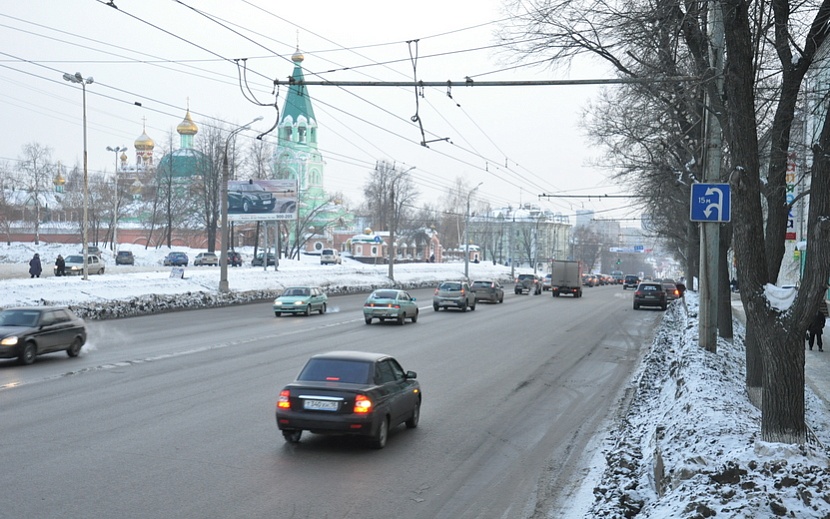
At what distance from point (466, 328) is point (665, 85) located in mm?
17303

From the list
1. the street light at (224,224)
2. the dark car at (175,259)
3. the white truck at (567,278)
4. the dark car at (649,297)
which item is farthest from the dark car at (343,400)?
the dark car at (175,259)

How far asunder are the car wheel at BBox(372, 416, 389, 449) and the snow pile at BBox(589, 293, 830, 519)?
2.95 m

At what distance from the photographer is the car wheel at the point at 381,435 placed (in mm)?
11047

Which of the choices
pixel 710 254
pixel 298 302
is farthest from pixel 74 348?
pixel 298 302

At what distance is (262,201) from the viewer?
5972cm

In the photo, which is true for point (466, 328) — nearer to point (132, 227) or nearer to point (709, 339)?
point (709, 339)

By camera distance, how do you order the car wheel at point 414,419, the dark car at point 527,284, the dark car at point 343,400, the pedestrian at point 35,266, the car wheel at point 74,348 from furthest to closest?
the dark car at point 527,284
the pedestrian at point 35,266
the car wheel at point 74,348
the car wheel at point 414,419
the dark car at point 343,400

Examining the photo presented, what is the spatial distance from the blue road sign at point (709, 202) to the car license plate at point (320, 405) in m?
8.39

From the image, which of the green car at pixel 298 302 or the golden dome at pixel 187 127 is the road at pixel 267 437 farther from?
the golden dome at pixel 187 127

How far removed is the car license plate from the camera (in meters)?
10.8

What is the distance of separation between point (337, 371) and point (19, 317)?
12.3 meters

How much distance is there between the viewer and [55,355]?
21.8 meters

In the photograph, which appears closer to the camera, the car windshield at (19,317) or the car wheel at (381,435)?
the car wheel at (381,435)

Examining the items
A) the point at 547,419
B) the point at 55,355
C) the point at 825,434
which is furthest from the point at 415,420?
the point at 55,355
